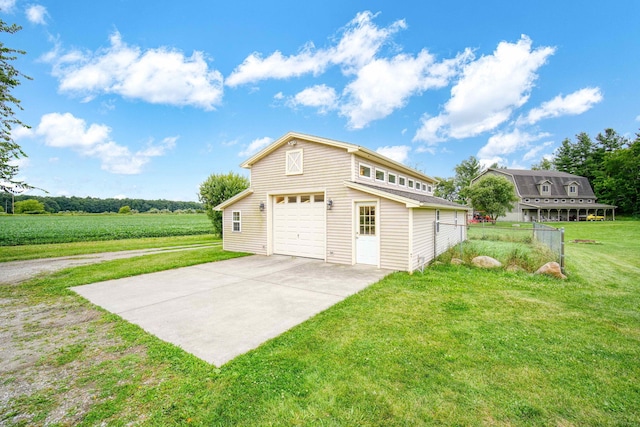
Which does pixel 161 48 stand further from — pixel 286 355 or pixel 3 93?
pixel 286 355

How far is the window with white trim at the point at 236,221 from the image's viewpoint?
12567 mm

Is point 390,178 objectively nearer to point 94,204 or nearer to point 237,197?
point 237,197

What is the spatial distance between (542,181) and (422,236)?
41.1 m

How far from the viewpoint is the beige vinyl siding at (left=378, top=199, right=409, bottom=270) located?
27.0 feet

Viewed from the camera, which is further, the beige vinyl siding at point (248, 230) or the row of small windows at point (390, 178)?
the beige vinyl siding at point (248, 230)

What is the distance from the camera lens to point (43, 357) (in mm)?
3562

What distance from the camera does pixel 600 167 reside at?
4281cm

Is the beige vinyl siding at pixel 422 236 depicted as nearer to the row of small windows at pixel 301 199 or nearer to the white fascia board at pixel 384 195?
the white fascia board at pixel 384 195

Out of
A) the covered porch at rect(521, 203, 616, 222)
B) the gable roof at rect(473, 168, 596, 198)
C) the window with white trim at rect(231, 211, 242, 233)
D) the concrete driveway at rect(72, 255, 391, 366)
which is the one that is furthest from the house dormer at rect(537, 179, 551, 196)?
the window with white trim at rect(231, 211, 242, 233)

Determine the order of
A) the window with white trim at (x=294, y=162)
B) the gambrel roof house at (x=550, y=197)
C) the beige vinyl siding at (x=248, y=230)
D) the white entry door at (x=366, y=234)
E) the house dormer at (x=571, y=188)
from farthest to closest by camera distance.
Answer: the house dormer at (x=571, y=188) → the gambrel roof house at (x=550, y=197) → the beige vinyl siding at (x=248, y=230) → the window with white trim at (x=294, y=162) → the white entry door at (x=366, y=234)

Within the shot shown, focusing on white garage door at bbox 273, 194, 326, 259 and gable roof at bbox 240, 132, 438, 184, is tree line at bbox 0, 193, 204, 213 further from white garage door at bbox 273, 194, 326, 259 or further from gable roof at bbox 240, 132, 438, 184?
white garage door at bbox 273, 194, 326, 259

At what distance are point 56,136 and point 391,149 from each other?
1257 inches

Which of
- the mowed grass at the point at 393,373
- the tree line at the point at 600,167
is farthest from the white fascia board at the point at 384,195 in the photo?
the tree line at the point at 600,167

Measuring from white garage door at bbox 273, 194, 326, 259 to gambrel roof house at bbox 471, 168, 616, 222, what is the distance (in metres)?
35.8
